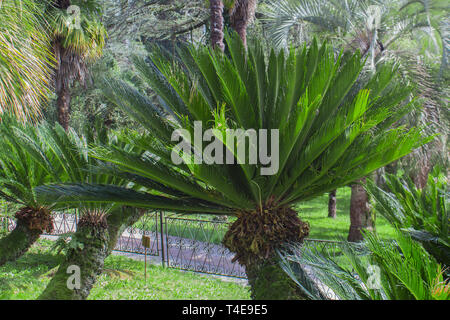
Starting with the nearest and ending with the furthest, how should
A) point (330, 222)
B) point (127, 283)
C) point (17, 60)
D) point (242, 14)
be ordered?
1. point (17, 60)
2. point (127, 283)
3. point (242, 14)
4. point (330, 222)

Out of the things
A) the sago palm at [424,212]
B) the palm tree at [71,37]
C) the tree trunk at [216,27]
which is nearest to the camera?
the sago palm at [424,212]

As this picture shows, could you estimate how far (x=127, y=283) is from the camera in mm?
6262

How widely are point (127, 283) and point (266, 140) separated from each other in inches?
153

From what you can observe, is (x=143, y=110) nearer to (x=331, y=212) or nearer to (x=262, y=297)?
(x=262, y=297)

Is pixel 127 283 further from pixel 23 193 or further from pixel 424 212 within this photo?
pixel 424 212

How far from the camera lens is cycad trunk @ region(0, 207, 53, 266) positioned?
6.30 m

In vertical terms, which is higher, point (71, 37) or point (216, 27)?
point (71, 37)

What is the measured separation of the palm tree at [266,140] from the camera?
11.2 ft

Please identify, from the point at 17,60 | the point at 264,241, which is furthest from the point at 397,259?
the point at 17,60

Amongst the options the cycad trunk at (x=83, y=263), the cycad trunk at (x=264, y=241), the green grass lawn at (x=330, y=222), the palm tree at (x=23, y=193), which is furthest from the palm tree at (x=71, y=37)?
the cycad trunk at (x=264, y=241)

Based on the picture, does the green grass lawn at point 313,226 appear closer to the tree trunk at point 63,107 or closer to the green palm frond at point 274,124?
the tree trunk at point 63,107

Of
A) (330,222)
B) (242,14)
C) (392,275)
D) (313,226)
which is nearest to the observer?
(392,275)

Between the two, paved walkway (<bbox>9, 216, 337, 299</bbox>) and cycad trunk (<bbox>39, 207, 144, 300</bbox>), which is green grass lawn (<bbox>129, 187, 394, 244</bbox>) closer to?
paved walkway (<bbox>9, 216, 337, 299</bbox>)
